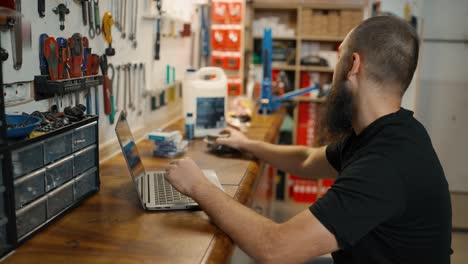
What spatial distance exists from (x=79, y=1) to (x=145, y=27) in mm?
754

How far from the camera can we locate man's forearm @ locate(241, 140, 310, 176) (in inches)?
83.1

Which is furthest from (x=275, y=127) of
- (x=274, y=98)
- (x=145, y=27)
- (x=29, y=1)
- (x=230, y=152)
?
(x=29, y=1)

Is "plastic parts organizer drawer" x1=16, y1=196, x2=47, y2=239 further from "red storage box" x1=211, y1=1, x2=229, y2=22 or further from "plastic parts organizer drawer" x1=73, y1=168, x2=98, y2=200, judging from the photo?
"red storage box" x1=211, y1=1, x2=229, y2=22

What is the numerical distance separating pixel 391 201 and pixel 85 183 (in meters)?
0.90

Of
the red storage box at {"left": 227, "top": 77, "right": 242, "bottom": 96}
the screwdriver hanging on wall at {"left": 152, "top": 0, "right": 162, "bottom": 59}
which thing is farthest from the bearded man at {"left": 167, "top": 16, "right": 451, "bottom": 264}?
the red storage box at {"left": 227, "top": 77, "right": 242, "bottom": 96}

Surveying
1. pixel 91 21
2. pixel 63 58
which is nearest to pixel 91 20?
pixel 91 21

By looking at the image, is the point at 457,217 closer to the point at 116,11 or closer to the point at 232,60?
the point at 232,60

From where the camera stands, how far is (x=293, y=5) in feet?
14.6

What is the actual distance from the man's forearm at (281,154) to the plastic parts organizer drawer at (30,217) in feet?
3.58

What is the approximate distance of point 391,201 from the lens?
3.84 feet

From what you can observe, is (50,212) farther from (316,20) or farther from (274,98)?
(316,20)

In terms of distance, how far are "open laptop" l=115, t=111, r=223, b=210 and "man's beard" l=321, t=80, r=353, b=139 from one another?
431mm

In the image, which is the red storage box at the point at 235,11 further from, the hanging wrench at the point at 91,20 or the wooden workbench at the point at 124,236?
the wooden workbench at the point at 124,236

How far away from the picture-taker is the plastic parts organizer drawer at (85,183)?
1432 millimetres
